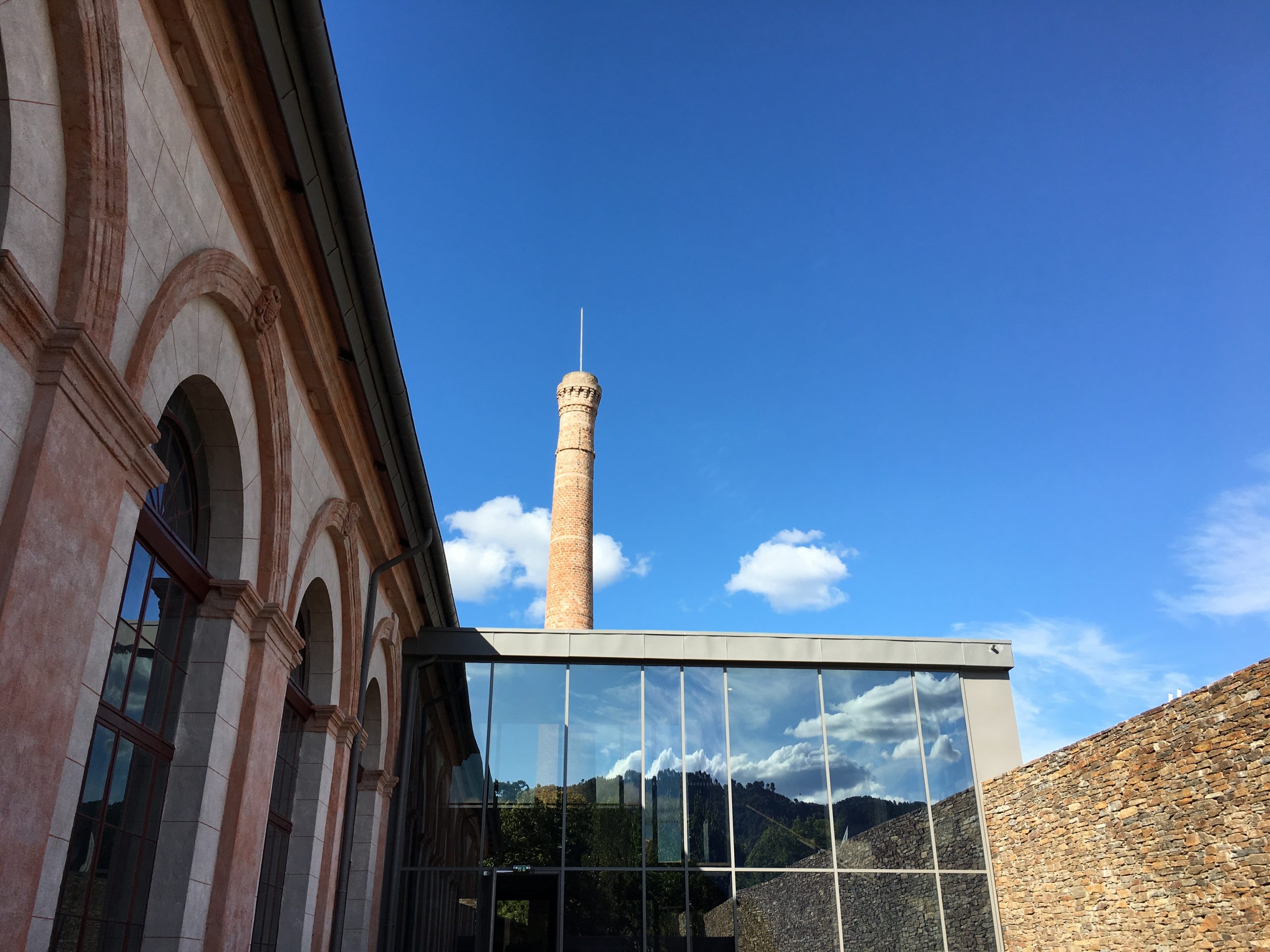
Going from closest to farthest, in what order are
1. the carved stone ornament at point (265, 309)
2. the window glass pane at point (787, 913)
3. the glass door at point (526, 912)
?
1. the carved stone ornament at point (265, 309)
2. the glass door at point (526, 912)
3. the window glass pane at point (787, 913)

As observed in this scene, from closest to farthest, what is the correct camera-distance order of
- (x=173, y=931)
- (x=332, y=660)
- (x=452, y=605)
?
1. (x=173, y=931)
2. (x=332, y=660)
3. (x=452, y=605)

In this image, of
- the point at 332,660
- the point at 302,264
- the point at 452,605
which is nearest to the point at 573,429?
the point at 452,605

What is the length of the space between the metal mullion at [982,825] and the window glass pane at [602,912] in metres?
5.55

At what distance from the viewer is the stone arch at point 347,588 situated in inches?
450

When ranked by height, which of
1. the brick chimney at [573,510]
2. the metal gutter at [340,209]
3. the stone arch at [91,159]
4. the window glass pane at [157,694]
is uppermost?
the brick chimney at [573,510]

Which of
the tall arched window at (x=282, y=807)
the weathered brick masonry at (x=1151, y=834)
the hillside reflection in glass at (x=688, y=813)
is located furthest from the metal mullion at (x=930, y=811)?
the tall arched window at (x=282, y=807)

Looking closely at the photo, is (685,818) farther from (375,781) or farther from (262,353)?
(262,353)

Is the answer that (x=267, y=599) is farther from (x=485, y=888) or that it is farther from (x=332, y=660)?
(x=485, y=888)

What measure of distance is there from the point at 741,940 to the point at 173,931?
33.4 feet

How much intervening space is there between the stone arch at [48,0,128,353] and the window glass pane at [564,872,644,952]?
1225 cm

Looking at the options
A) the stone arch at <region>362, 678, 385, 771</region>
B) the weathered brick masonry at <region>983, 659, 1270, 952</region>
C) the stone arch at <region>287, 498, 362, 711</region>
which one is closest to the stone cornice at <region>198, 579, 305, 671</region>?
the stone arch at <region>287, 498, 362, 711</region>

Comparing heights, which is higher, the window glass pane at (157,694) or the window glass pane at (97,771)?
the window glass pane at (157,694)

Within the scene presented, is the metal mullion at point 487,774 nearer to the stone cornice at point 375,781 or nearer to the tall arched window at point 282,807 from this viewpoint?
the stone cornice at point 375,781

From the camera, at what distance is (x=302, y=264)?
29.8ft
